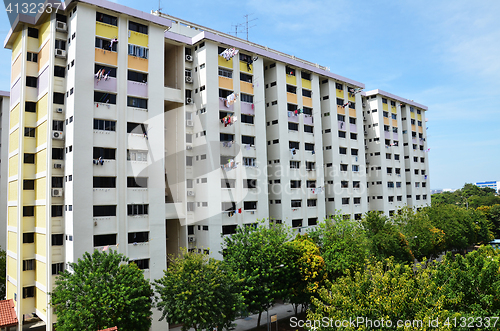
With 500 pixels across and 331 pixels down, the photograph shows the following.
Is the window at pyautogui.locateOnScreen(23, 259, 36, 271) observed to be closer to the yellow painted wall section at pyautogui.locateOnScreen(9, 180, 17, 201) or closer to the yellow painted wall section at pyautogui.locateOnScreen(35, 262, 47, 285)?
the yellow painted wall section at pyautogui.locateOnScreen(35, 262, 47, 285)

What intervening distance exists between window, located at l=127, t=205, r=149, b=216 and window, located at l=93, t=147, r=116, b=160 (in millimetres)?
4338

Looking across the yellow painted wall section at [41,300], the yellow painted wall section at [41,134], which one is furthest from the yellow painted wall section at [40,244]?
the yellow painted wall section at [41,134]

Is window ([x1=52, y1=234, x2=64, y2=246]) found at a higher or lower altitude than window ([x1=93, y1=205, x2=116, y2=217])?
lower

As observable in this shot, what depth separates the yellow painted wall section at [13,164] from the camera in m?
31.6

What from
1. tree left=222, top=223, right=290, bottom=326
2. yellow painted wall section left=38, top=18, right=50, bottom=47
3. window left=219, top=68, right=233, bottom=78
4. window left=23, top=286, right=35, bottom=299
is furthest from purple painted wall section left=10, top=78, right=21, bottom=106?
tree left=222, top=223, right=290, bottom=326

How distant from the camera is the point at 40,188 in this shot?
28672mm

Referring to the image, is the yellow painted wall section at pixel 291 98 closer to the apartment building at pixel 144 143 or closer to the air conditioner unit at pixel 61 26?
the apartment building at pixel 144 143

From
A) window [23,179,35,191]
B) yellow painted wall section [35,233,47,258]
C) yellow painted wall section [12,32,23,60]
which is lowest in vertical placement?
yellow painted wall section [35,233,47,258]

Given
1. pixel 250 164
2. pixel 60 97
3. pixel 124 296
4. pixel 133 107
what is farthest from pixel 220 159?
pixel 124 296

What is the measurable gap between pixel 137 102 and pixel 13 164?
14.3 m

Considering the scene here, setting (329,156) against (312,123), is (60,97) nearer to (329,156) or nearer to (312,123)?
(312,123)

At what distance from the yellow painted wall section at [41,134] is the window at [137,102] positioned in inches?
279

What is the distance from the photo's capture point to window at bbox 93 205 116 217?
87.2 ft

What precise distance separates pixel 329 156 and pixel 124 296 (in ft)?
109
